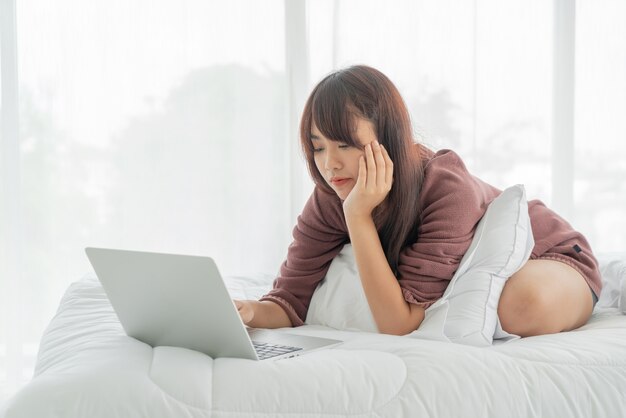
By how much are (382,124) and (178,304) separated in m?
0.68

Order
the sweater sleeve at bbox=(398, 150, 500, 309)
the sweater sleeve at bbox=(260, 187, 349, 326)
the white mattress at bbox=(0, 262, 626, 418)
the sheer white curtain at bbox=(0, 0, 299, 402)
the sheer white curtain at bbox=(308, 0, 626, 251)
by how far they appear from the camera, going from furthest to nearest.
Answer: the sheer white curtain at bbox=(308, 0, 626, 251), the sheer white curtain at bbox=(0, 0, 299, 402), the sweater sleeve at bbox=(260, 187, 349, 326), the sweater sleeve at bbox=(398, 150, 500, 309), the white mattress at bbox=(0, 262, 626, 418)

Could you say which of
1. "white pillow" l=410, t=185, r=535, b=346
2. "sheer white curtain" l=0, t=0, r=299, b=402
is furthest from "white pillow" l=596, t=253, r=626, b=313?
"sheer white curtain" l=0, t=0, r=299, b=402

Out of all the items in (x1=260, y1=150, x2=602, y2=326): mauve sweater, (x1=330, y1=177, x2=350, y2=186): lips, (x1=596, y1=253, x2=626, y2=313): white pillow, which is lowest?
(x1=596, y1=253, x2=626, y2=313): white pillow

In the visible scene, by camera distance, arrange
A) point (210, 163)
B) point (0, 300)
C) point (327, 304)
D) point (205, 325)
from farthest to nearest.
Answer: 1. point (210, 163)
2. point (0, 300)
3. point (327, 304)
4. point (205, 325)

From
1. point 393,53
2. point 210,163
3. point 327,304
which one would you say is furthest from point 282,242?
point 327,304

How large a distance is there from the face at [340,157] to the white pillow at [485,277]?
12.0 inches

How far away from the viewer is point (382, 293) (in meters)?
1.56

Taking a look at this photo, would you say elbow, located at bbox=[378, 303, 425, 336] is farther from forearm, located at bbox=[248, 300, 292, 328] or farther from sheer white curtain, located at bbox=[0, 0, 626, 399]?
sheer white curtain, located at bbox=[0, 0, 626, 399]

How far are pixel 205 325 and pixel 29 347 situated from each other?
2.19m

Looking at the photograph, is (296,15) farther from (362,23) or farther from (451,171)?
(451,171)

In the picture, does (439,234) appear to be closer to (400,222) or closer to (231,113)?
(400,222)

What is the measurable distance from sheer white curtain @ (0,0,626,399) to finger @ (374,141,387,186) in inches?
61.9

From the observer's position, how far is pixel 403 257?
1655 millimetres

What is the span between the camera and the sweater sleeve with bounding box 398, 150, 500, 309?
5.20 feet
